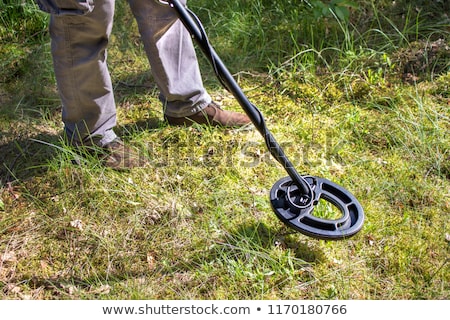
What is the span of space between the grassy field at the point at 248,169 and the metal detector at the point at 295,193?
11 centimetres

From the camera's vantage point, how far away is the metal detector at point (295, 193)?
194 cm

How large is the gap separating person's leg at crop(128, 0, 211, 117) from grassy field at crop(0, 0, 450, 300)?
16 cm

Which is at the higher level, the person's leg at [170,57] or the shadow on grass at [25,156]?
the person's leg at [170,57]

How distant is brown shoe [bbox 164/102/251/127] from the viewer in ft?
9.04

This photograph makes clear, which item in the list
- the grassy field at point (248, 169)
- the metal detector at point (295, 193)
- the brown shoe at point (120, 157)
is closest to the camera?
the metal detector at point (295, 193)

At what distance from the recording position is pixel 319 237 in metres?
2.07

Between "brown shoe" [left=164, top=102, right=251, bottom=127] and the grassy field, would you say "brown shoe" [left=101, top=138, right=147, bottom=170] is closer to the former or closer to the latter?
the grassy field

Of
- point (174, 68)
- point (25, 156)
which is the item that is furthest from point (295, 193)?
point (25, 156)

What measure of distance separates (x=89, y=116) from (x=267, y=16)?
1.51 metres

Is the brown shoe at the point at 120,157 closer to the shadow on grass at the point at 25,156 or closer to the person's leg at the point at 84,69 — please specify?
the person's leg at the point at 84,69

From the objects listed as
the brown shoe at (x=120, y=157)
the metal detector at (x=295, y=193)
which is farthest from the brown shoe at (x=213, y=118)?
the metal detector at (x=295, y=193)

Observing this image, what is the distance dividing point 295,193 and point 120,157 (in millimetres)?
889

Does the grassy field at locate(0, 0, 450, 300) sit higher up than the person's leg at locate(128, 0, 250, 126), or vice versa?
the person's leg at locate(128, 0, 250, 126)

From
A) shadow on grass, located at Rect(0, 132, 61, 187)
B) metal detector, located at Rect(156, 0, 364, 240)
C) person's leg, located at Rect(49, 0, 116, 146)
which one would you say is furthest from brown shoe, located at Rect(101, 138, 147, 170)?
metal detector, located at Rect(156, 0, 364, 240)
